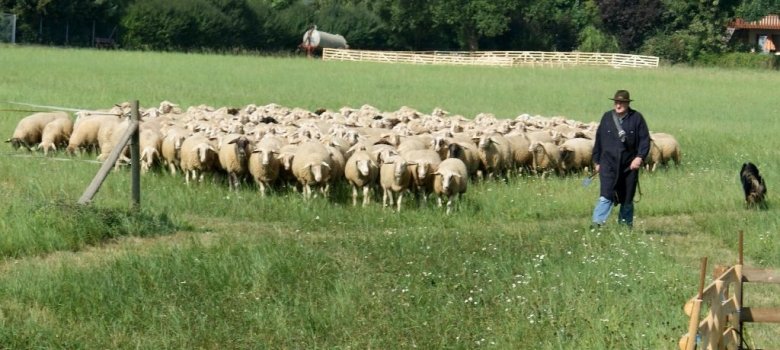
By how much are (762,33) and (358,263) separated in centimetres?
9330

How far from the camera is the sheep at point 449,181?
15969 millimetres

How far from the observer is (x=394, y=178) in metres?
16.3

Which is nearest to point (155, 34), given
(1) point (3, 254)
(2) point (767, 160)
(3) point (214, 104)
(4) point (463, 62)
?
(4) point (463, 62)

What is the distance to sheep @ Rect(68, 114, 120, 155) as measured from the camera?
793 inches

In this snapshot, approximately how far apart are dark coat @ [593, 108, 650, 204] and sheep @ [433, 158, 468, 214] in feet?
8.34

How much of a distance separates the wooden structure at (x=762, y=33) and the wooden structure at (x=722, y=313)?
92.3 m

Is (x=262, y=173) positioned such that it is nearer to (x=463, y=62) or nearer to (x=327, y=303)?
(x=327, y=303)

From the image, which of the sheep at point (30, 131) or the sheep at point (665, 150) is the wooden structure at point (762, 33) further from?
the sheep at point (30, 131)

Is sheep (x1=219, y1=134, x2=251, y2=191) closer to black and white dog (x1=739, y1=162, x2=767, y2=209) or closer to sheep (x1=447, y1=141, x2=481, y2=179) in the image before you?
sheep (x1=447, y1=141, x2=481, y2=179)

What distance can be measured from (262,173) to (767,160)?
10.0m

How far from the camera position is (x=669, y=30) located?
79750 millimetres

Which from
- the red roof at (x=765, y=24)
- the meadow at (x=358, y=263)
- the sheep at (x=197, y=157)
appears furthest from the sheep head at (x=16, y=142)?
the red roof at (x=765, y=24)

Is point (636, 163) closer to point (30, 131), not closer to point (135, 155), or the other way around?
point (135, 155)

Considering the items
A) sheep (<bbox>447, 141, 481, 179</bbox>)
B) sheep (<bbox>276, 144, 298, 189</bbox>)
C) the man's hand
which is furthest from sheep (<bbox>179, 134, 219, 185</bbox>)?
the man's hand
